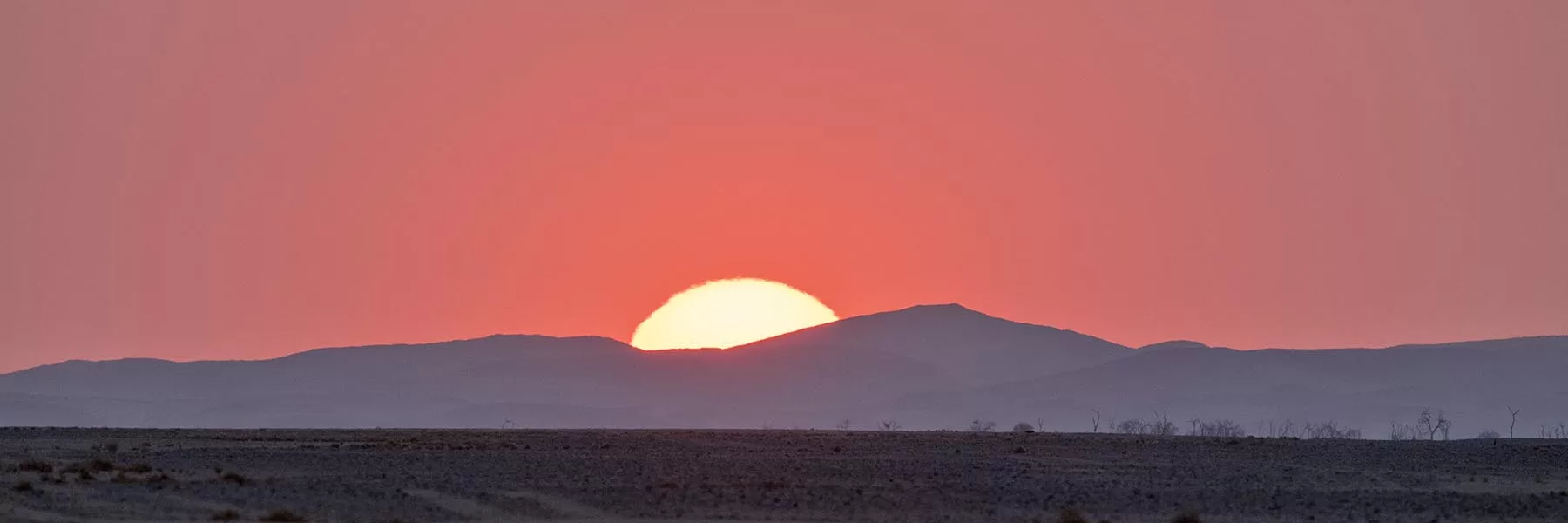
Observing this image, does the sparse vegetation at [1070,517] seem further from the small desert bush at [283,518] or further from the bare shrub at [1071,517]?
the small desert bush at [283,518]

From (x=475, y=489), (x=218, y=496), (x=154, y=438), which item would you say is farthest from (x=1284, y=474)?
(x=154, y=438)

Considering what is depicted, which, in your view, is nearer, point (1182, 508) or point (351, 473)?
point (1182, 508)

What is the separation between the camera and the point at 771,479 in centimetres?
5066

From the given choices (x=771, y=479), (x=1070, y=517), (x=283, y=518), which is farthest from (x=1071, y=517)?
(x=283, y=518)

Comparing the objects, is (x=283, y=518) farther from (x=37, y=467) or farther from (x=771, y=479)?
(x=771, y=479)

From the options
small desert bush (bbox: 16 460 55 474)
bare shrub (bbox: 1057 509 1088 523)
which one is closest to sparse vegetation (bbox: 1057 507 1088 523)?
bare shrub (bbox: 1057 509 1088 523)

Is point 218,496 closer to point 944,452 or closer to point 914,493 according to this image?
point 914,493

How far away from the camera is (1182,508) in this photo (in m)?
44.6

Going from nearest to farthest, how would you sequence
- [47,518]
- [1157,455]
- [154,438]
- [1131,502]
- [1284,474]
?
[47,518], [1131,502], [1284,474], [1157,455], [154,438]

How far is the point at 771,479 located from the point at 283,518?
14.5m

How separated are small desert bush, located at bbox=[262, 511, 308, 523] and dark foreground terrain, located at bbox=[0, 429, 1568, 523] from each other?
0.09 m

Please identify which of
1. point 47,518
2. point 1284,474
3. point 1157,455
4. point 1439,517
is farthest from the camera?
point 1157,455

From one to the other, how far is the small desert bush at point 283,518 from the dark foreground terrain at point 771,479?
9cm

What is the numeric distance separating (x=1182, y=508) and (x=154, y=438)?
43.1 m
